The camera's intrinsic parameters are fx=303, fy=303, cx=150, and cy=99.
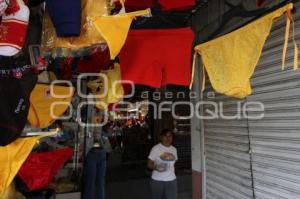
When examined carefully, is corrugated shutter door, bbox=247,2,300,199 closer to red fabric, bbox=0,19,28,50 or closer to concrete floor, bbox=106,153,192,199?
red fabric, bbox=0,19,28,50

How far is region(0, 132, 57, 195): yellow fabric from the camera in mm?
2428

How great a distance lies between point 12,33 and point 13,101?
526 millimetres

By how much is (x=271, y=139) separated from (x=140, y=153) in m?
8.66

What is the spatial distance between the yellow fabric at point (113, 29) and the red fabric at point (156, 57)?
0.80 meters

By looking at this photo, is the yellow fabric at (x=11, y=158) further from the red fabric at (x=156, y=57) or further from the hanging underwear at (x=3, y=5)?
the red fabric at (x=156, y=57)

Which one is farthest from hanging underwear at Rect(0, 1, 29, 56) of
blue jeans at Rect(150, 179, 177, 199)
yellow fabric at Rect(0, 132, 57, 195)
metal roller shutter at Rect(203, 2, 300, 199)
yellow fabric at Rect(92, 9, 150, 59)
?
blue jeans at Rect(150, 179, 177, 199)

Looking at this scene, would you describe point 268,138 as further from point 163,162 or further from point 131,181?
point 131,181

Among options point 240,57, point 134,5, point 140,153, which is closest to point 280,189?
point 240,57

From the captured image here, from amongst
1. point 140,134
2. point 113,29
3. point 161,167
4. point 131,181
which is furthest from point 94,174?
point 140,134

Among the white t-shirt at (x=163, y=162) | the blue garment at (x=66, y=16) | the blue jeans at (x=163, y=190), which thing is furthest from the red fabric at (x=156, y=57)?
the blue jeans at (x=163, y=190)

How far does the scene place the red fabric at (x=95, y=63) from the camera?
13.7 ft

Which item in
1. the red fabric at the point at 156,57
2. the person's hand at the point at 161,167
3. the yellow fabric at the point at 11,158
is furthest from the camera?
the person's hand at the point at 161,167

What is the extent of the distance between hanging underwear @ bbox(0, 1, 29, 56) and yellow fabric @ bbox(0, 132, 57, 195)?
0.75 meters

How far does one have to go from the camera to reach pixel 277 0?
376 centimetres
